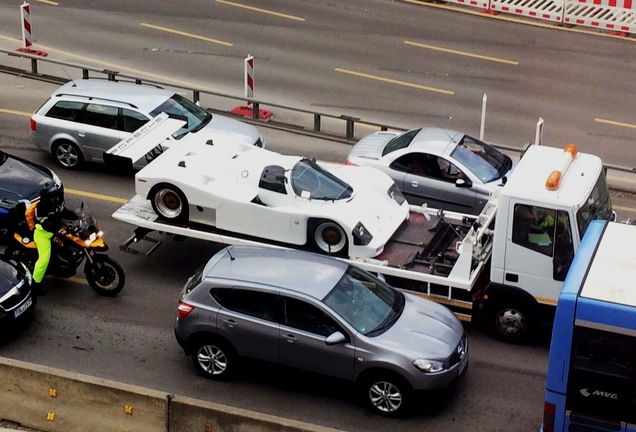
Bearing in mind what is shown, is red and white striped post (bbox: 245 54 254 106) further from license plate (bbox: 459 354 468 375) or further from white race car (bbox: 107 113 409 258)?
license plate (bbox: 459 354 468 375)

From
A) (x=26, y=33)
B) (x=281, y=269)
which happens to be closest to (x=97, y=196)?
(x=281, y=269)

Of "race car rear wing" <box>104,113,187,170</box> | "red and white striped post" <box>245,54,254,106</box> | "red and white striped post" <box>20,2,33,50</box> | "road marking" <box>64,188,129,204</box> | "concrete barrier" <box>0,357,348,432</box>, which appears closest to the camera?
"concrete barrier" <box>0,357,348,432</box>

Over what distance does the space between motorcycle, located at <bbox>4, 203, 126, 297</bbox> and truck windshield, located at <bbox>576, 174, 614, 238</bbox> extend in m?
6.24

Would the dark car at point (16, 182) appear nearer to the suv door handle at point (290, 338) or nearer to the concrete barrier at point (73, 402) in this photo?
the concrete barrier at point (73, 402)

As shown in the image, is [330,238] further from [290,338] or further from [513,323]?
[513,323]

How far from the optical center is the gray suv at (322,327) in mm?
12164

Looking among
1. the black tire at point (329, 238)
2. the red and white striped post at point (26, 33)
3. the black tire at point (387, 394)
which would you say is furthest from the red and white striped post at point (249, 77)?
the black tire at point (387, 394)

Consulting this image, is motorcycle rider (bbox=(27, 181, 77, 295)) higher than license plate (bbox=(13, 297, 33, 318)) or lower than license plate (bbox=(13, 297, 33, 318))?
higher

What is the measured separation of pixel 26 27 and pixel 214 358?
14.9 m

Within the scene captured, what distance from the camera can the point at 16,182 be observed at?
656 inches

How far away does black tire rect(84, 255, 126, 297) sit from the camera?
49.2 ft

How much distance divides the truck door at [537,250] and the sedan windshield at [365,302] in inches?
60.3

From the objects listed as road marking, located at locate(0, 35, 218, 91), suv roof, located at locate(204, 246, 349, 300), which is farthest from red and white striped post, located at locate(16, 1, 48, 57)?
suv roof, located at locate(204, 246, 349, 300)

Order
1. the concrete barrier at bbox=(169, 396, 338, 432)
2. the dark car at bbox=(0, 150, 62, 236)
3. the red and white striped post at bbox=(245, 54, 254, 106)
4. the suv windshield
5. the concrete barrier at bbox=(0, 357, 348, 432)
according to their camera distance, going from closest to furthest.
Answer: the concrete barrier at bbox=(169, 396, 338, 432), the concrete barrier at bbox=(0, 357, 348, 432), the dark car at bbox=(0, 150, 62, 236), the suv windshield, the red and white striped post at bbox=(245, 54, 254, 106)
